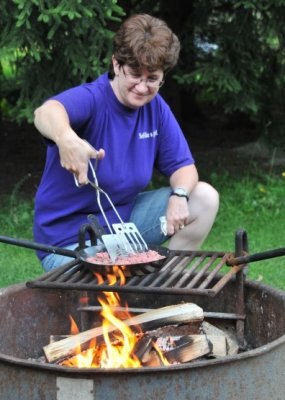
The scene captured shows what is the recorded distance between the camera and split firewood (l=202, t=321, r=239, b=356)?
2.86 meters

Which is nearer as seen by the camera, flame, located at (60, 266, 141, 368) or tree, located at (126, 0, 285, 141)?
flame, located at (60, 266, 141, 368)

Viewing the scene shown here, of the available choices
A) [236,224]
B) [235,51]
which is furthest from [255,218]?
[235,51]

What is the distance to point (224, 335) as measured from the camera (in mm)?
2916

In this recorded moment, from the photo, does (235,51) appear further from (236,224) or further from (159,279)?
(159,279)

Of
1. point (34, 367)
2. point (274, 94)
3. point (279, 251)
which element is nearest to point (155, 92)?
point (279, 251)

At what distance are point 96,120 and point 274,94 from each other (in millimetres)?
3211

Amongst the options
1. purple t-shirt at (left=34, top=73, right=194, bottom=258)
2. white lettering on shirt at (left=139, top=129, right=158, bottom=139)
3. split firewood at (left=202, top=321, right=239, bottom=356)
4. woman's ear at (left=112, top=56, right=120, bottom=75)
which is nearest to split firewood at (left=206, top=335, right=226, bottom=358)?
split firewood at (left=202, top=321, right=239, bottom=356)

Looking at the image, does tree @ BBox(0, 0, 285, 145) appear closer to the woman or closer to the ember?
the woman

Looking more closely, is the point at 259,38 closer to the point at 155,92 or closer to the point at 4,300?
the point at 155,92

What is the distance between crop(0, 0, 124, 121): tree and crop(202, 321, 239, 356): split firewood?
220cm

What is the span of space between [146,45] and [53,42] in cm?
225

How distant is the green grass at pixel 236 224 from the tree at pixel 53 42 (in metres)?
0.71

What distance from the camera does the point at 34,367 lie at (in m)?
2.26

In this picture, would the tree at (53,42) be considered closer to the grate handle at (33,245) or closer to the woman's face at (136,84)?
the woman's face at (136,84)
